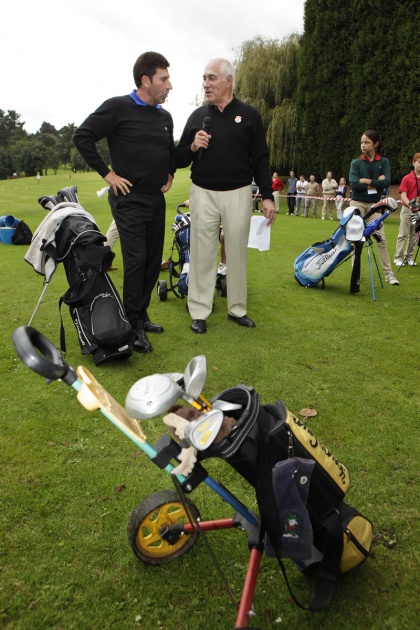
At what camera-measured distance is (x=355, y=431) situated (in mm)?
2818

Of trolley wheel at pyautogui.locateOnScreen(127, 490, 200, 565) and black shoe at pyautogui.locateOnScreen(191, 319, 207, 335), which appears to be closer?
trolley wheel at pyautogui.locateOnScreen(127, 490, 200, 565)

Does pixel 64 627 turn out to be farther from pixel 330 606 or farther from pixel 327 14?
pixel 327 14

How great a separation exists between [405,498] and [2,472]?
2.03 m

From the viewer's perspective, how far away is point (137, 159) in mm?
3961

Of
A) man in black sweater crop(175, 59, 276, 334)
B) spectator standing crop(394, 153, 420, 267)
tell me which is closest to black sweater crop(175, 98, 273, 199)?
man in black sweater crop(175, 59, 276, 334)

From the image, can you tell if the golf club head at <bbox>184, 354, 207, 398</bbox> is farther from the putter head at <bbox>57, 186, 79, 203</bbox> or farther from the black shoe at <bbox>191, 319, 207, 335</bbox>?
the putter head at <bbox>57, 186, 79, 203</bbox>

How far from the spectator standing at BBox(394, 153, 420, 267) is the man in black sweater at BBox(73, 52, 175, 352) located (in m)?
4.96

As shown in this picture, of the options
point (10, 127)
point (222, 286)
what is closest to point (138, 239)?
point (222, 286)

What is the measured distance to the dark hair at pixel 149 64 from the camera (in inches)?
149

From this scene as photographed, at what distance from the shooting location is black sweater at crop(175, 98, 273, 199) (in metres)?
4.25

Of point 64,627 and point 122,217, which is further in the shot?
point 122,217

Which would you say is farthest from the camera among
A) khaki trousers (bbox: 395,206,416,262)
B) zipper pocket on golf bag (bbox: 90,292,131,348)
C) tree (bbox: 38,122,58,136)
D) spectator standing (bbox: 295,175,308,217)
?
tree (bbox: 38,122,58,136)

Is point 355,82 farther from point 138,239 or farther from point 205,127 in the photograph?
point 138,239

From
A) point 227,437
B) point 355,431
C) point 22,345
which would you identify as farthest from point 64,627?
point 355,431
